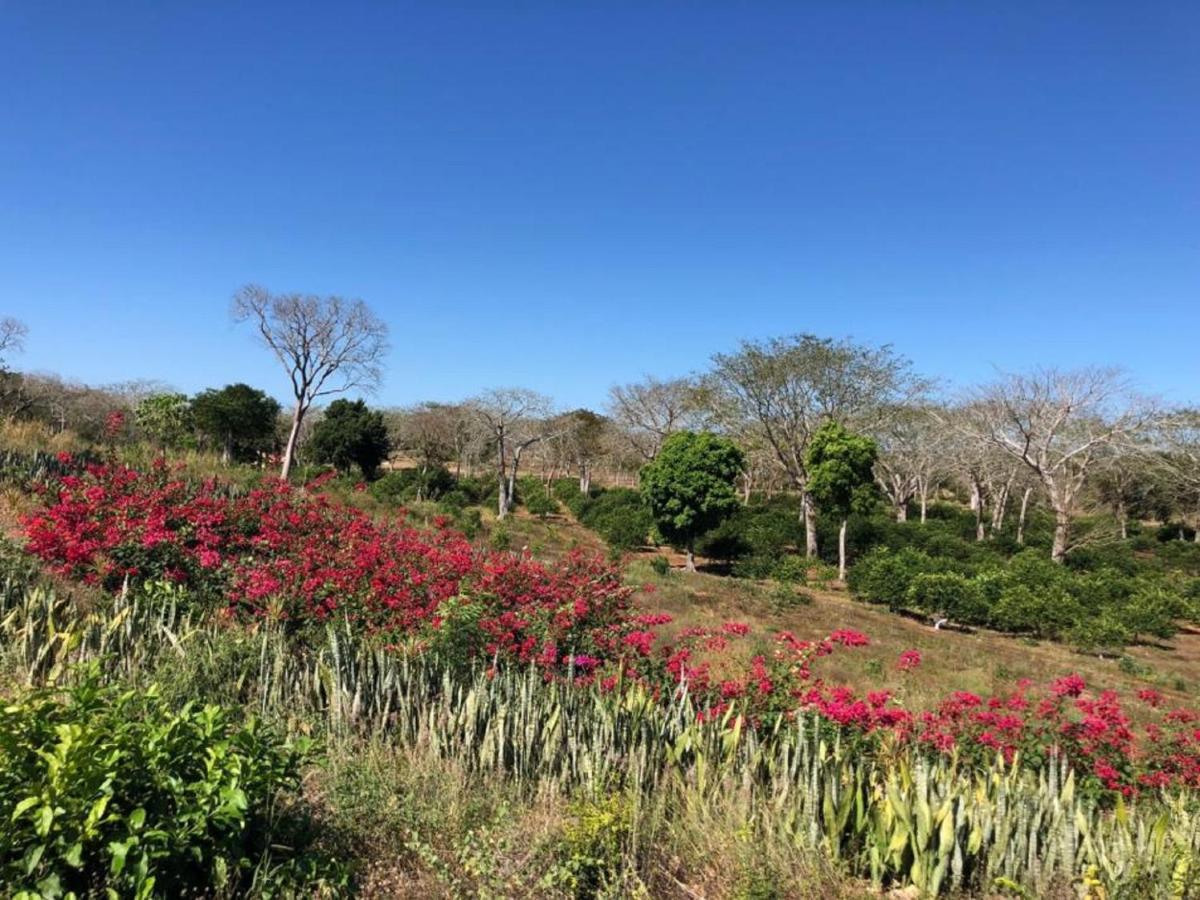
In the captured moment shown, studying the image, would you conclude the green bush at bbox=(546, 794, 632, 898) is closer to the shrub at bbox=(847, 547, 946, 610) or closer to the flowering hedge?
the flowering hedge

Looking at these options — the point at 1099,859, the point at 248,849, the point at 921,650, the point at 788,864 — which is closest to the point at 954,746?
the point at 1099,859

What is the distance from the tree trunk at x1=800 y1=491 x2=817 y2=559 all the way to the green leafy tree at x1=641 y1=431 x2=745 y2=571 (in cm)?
421

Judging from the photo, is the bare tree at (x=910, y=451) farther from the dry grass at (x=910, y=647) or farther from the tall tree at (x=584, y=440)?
the tall tree at (x=584, y=440)

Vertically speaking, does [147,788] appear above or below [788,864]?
above

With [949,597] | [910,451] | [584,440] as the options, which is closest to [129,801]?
[949,597]

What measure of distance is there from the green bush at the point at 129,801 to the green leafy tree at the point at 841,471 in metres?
20.4

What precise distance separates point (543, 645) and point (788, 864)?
117 inches

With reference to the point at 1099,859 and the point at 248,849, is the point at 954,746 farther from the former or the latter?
the point at 248,849

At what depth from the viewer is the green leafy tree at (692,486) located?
20812mm

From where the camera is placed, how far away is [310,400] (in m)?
28.3

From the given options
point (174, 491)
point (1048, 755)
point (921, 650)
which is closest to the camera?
point (1048, 755)

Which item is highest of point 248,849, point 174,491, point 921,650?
point 174,491

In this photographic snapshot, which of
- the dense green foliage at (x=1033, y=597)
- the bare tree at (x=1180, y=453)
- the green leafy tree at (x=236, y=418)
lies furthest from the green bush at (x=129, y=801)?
the green leafy tree at (x=236, y=418)

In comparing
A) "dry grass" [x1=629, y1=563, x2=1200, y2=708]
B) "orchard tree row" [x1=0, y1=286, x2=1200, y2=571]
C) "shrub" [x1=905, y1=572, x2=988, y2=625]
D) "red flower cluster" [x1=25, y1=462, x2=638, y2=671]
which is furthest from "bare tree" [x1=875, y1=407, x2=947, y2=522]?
"red flower cluster" [x1=25, y1=462, x2=638, y2=671]
